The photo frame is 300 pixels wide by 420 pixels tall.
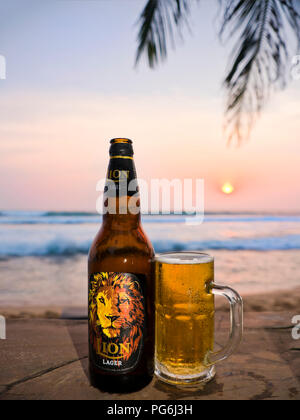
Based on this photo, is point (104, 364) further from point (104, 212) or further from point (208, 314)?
point (104, 212)

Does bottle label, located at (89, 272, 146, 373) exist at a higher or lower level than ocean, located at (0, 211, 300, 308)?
higher

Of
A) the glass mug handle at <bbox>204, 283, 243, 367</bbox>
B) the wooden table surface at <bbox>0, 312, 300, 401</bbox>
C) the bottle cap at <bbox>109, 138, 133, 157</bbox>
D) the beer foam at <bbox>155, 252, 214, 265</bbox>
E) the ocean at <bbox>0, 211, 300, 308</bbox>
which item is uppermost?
the bottle cap at <bbox>109, 138, 133, 157</bbox>

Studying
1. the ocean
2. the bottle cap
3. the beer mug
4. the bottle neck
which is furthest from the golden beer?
the ocean

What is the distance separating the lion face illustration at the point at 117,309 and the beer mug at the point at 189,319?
0.08 meters

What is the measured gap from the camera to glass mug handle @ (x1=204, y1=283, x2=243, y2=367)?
36.1 inches

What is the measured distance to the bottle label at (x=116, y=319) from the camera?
2.88ft

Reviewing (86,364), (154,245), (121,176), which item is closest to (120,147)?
(121,176)

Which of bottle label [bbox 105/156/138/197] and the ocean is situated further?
the ocean

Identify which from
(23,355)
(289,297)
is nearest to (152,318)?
(23,355)

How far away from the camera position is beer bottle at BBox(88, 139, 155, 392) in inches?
34.8

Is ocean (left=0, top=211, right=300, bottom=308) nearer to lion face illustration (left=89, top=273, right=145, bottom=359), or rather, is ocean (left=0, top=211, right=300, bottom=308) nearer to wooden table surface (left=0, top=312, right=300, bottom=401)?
wooden table surface (left=0, top=312, right=300, bottom=401)

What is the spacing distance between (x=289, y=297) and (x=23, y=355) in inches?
121

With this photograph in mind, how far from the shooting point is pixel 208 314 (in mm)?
928

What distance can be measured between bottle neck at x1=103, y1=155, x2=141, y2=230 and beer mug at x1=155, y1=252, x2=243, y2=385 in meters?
0.16
